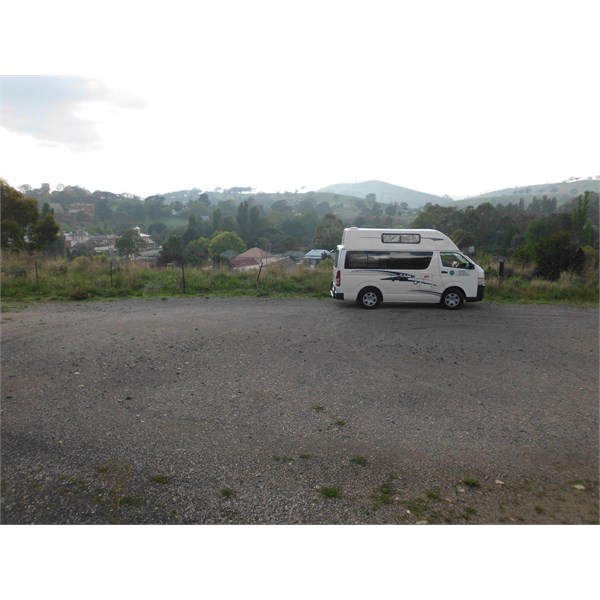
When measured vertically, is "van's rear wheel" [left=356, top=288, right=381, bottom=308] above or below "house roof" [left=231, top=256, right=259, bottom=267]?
below

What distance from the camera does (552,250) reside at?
60.5 feet

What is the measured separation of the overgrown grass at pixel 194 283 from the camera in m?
14.3

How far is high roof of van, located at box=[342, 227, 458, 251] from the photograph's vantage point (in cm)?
1197

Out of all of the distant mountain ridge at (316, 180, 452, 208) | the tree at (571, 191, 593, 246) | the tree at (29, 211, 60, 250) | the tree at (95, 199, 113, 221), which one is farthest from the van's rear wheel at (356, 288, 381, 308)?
the distant mountain ridge at (316, 180, 452, 208)

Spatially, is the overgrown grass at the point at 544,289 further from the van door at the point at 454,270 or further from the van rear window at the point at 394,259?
the van rear window at the point at 394,259

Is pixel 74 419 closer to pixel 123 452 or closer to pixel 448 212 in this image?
pixel 123 452

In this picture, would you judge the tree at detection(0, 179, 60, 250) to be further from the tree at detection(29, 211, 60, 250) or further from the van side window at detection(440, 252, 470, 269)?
the van side window at detection(440, 252, 470, 269)

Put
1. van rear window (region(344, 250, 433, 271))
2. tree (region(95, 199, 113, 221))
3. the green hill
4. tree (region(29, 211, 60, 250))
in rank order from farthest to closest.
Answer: the green hill
tree (region(95, 199, 113, 221))
tree (region(29, 211, 60, 250))
van rear window (region(344, 250, 433, 271))

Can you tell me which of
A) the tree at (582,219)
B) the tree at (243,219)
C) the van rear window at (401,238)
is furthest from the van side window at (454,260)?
the tree at (243,219)

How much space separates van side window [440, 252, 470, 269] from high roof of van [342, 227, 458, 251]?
0.55ft

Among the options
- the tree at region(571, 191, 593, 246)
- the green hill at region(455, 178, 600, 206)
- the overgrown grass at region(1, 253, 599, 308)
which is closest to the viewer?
the overgrown grass at region(1, 253, 599, 308)

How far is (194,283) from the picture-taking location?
15656mm

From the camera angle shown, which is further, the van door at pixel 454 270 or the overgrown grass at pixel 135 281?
the overgrown grass at pixel 135 281

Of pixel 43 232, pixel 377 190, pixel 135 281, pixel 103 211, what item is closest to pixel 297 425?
pixel 135 281
